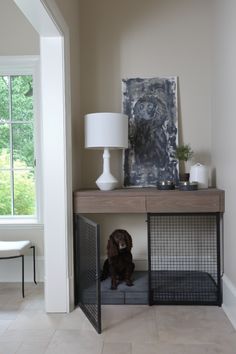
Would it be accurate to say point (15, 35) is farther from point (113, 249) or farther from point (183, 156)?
point (113, 249)

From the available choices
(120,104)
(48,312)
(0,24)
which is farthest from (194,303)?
(0,24)

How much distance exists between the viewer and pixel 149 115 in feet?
10.2

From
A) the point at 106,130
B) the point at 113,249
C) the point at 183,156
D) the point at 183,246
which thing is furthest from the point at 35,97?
the point at 183,246

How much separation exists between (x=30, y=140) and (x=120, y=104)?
0.99m

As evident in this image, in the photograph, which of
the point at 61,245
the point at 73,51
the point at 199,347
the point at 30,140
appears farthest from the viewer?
the point at 30,140

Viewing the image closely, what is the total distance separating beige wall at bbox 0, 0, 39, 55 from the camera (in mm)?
3225

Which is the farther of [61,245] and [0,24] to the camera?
[0,24]

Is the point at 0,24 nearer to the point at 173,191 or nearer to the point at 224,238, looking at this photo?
the point at 173,191

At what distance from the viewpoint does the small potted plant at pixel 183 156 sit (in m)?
2.94

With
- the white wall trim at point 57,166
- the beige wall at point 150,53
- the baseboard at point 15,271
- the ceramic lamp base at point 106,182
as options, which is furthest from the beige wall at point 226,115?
the baseboard at point 15,271

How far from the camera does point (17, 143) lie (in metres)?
3.38

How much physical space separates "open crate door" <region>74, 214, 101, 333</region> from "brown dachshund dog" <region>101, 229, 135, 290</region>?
0.21 metres

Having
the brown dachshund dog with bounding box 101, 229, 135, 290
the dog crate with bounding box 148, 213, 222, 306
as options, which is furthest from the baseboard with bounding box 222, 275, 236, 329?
the brown dachshund dog with bounding box 101, 229, 135, 290

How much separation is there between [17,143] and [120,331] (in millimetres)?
2069
